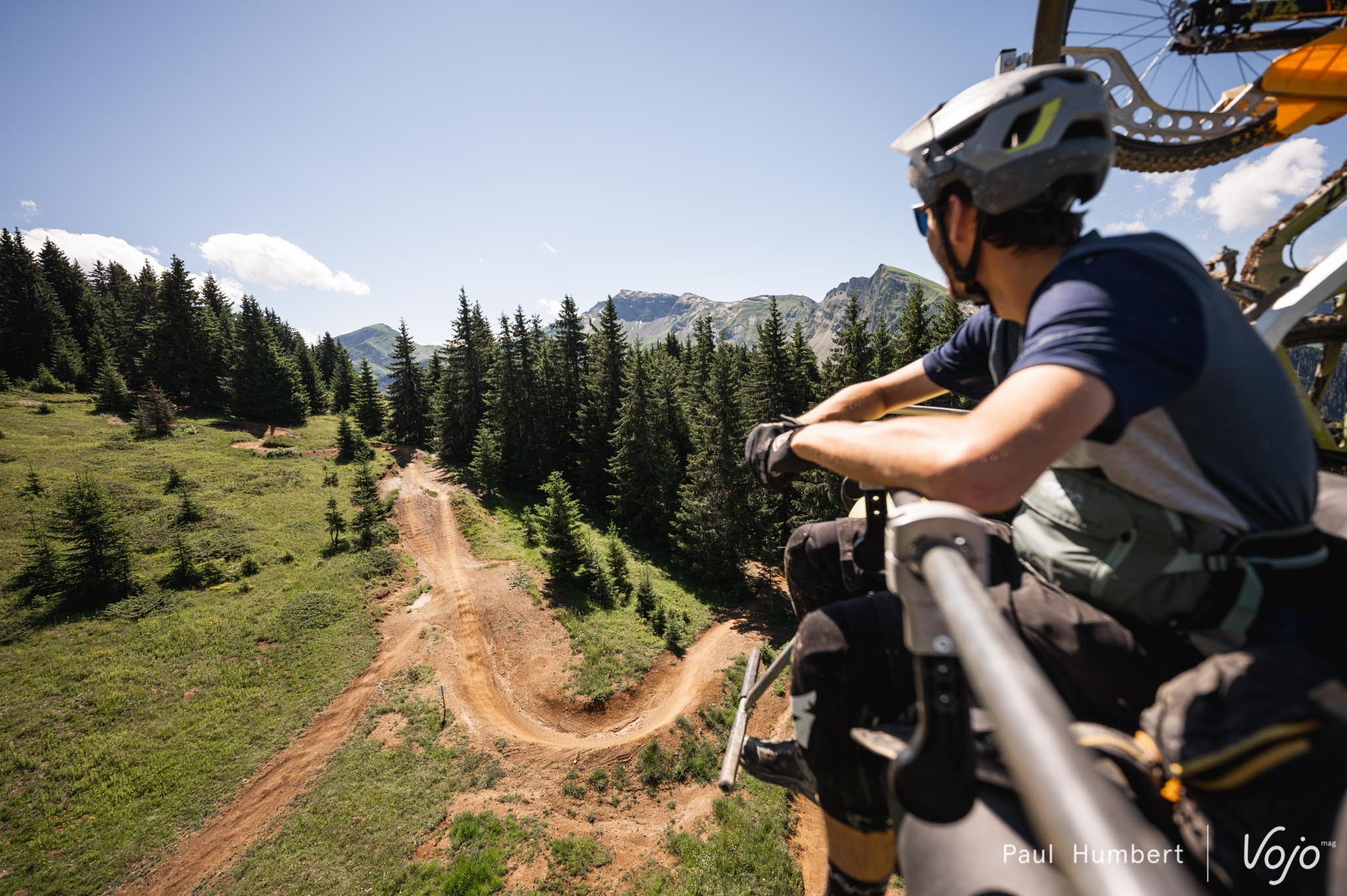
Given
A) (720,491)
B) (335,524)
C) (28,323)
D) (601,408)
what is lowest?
(335,524)

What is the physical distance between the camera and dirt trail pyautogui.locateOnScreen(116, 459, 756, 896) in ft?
48.9

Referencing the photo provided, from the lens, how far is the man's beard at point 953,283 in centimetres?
247

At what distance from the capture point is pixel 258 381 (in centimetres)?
5944

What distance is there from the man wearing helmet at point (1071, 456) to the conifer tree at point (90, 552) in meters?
38.4

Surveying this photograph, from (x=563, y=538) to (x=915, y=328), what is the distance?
27.8 meters

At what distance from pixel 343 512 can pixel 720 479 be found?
29376 mm

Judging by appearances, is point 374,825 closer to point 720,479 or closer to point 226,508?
point 720,479

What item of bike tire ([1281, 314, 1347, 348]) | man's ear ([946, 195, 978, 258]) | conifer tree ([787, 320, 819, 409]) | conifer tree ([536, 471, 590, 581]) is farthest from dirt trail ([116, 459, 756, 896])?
man's ear ([946, 195, 978, 258])

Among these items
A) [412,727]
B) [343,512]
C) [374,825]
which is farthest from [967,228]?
[343,512]

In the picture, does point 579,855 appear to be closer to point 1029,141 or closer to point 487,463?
point 1029,141

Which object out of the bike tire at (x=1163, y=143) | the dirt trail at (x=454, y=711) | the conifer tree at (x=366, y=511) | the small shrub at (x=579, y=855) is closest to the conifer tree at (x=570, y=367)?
the conifer tree at (x=366, y=511)

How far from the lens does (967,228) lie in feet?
7.64

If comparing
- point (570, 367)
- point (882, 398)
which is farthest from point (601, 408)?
point (882, 398)

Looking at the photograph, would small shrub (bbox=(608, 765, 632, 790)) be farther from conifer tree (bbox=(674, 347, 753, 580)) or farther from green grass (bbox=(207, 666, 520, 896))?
conifer tree (bbox=(674, 347, 753, 580))
